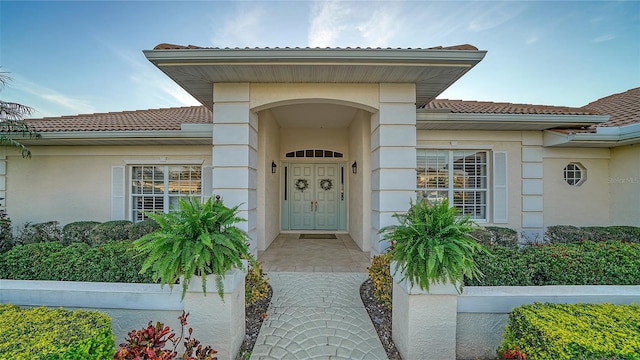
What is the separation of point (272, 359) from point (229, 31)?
8.72 metres

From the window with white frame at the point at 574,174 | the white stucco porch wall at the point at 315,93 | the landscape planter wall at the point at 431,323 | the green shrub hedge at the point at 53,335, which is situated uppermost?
the white stucco porch wall at the point at 315,93

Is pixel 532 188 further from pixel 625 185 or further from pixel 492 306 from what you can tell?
pixel 492 306

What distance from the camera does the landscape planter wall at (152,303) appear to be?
2.59 metres

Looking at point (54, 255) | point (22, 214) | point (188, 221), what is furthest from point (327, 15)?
point (22, 214)

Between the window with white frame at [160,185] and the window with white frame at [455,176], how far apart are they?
235 inches

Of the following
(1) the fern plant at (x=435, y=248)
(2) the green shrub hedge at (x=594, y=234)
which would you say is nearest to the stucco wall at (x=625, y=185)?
(2) the green shrub hedge at (x=594, y=234)

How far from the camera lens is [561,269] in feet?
9.91

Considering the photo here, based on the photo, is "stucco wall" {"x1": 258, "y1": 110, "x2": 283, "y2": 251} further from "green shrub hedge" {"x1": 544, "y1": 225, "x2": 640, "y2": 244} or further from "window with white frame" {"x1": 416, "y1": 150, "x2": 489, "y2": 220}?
"green shrub hedge" {"x1": 544, "y1": 225, "x2": 640, "y2": 244}

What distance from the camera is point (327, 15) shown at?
288 inches

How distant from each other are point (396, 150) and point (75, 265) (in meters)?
4.95

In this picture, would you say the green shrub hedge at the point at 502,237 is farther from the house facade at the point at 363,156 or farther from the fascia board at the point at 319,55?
the fascia board at the point at 319,55

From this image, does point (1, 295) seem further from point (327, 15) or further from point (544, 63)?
point (544, 63)

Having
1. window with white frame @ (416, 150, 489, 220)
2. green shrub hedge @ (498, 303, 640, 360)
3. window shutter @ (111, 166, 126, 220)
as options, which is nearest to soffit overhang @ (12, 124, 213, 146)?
window shutter @ (111, 166, 126, 220)

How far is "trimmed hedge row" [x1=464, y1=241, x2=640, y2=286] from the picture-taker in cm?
298
